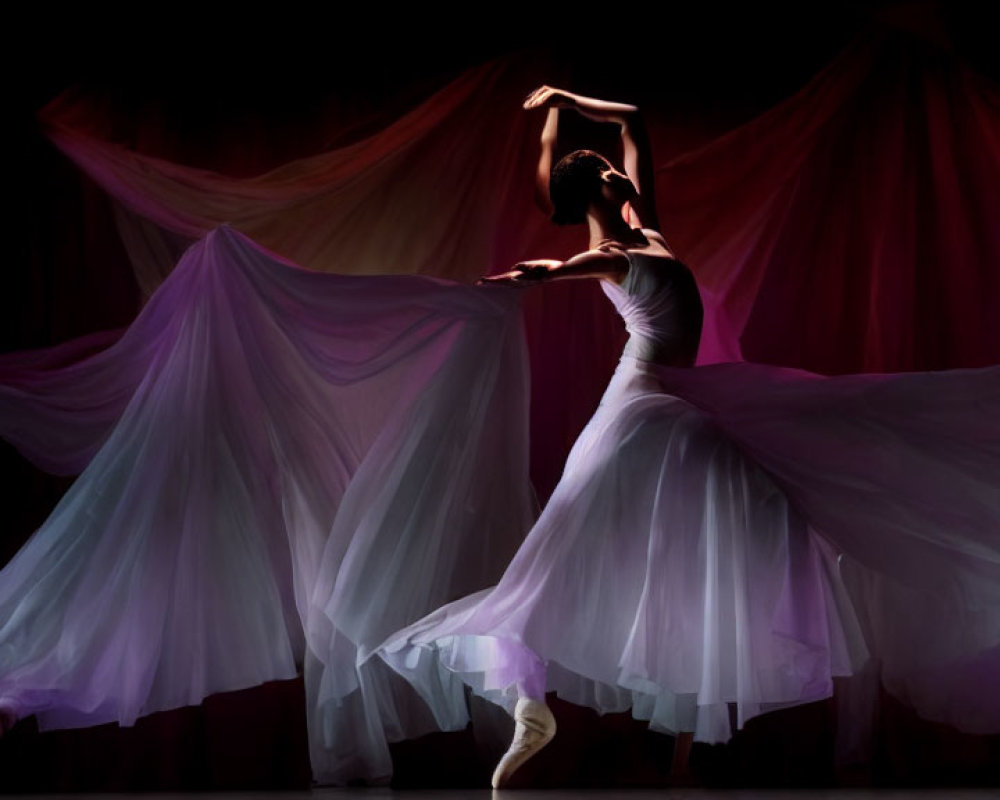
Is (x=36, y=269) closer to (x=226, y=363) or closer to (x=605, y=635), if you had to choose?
(x=226, y=363)

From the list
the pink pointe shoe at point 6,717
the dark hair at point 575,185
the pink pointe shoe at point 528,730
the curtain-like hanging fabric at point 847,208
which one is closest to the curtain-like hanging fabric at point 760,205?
the curtain-like hanging fabric at point 847,208

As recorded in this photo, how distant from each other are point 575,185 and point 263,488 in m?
1.15

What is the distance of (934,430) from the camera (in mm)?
3115

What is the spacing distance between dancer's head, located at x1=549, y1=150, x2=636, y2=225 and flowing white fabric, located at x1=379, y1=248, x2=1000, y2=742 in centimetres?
55

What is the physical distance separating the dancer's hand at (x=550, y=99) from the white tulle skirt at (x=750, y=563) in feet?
2.89

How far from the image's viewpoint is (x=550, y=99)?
3533 millimetres

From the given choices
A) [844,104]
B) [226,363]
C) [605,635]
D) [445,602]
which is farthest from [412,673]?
[844,104]

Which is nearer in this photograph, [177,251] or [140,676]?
[140,676]

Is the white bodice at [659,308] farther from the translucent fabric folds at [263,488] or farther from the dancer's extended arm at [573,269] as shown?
the translucent fabric folds at [263,488]

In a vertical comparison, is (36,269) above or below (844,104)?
below

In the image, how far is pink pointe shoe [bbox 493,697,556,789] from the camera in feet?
9.87

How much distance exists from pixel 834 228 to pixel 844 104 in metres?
0.38

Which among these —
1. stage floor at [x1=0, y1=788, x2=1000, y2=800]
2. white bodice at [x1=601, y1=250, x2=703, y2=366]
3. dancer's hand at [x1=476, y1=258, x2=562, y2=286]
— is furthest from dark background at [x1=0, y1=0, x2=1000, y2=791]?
dancer's hand at [x1=476, y1=258, x2=562, y2=286]

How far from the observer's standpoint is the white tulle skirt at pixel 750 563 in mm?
2961
